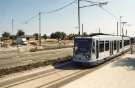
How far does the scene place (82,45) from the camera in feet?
66.8

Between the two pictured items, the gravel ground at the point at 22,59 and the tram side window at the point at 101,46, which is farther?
the gravel ground at the point at 22,59

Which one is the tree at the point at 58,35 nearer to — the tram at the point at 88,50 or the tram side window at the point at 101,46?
the tram side window at the point at 101,46

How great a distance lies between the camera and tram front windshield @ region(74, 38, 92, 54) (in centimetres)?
1997

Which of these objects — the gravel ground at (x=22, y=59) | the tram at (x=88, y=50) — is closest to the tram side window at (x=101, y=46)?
the tram at (x=88, y=50)

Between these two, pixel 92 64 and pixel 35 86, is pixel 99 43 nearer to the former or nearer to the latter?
pixel 92 64

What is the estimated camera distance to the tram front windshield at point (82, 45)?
20.0 m

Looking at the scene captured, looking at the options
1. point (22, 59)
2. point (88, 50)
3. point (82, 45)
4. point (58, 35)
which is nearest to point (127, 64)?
point (88, 50)

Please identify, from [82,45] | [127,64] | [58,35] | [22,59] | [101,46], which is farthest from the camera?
[58,35]

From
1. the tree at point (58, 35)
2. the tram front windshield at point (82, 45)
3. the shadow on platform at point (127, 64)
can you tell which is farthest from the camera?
the tree at point (58, 35)

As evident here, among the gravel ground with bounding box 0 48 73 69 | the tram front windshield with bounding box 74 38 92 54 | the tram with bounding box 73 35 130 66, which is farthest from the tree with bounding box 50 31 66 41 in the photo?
the tram front windshield with bounding box 74 38 92 54

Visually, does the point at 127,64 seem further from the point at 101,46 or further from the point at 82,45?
the point at 82,45

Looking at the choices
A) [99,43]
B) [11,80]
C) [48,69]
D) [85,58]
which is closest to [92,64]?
[85,58]

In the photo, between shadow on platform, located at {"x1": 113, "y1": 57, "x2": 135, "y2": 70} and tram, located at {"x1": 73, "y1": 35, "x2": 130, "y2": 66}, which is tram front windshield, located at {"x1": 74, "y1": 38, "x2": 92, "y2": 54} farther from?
shadow on platform, located at {"x1": 113, "y1": 57, "x2": 135, "y2": 70}

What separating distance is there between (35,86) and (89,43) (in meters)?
8.50
